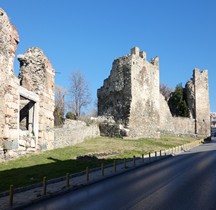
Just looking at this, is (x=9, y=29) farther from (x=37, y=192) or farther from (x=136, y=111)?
(x=136, y=111)

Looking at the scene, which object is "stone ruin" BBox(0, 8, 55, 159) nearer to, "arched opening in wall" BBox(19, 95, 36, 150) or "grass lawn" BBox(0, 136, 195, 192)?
"arched opening in wall" BBox(19, 95, 36, 150)

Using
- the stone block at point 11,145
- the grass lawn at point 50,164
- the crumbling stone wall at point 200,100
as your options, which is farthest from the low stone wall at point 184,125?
the stone block at point 11,145

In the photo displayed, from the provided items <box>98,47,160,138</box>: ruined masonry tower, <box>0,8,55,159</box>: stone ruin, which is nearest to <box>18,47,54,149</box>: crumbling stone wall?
<box>0,8,55,159</box>: stone ruin

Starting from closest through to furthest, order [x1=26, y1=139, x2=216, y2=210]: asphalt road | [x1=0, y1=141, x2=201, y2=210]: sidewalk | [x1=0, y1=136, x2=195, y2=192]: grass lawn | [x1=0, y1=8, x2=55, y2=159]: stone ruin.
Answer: [x1=26, y1=139, x2=216, y2=210]: asphalt road < [x1=0, y1=141, x2=201, y2=210]: sidewalk < [x1=0, y1=136, x2=195, y2=192]: grass lawn < [x1=0, y1=8, x2=55, y2=159]: stone ruin

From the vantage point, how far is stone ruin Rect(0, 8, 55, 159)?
18.6 m

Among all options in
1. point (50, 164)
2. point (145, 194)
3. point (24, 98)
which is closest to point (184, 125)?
point (24, 98)

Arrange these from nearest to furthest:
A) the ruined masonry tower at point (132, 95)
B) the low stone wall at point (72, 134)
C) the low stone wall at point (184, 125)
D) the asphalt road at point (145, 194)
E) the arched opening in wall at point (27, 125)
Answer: the asphalt road at point (145, 194) → the arched opening in wall at point (27, 125) → the low stone wall at point (72, 134) → the ruined masonry tower at point (132, 95) → the low stone wall at point (184, 125)

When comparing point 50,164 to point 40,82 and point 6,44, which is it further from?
point 40,82

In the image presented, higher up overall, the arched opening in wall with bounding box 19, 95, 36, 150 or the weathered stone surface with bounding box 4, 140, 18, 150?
the arched opening in wall with bounding box 19, 95, 36, 150

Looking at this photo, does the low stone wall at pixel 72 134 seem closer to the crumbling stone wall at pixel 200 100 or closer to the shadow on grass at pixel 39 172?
the shadow on grass at pixel 39 172

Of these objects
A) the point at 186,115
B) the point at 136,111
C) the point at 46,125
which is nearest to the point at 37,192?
the point at 46,125

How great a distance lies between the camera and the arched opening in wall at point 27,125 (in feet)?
69.6

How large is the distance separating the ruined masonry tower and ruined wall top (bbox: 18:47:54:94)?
1461 cm

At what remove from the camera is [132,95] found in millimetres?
37281
